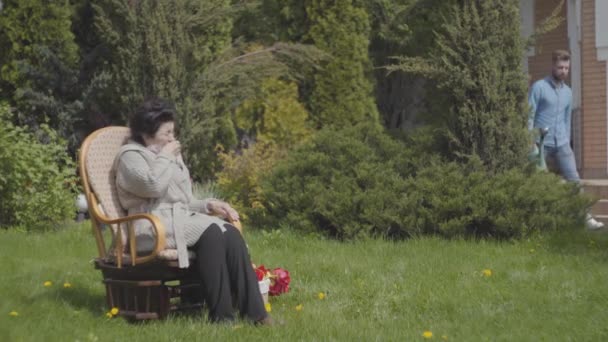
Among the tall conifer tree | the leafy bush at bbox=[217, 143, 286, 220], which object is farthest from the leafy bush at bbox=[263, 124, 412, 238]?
the leafy bush at bbox=[217, 143, 286, 220]

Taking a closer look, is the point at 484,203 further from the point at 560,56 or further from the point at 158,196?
the point at 158,196

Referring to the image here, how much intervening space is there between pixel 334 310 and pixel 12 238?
3.83 metres

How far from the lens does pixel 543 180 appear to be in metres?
8.18

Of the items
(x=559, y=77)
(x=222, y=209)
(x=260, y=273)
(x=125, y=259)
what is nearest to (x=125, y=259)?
(x=125, y=259)

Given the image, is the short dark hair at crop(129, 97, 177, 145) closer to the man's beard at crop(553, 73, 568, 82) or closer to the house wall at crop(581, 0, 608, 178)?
the man's beard at crop(553, 73, 568, 82)

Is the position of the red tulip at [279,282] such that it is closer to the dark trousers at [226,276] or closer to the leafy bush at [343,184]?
the dark trousers at [226,276]

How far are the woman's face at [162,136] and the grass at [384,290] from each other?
102cm

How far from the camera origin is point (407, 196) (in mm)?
8219

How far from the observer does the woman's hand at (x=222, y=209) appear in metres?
5.34

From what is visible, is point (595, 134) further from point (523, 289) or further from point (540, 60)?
point (523, 289)

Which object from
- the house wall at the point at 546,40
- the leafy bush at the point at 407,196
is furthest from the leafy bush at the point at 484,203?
the house wall at the point at 546,40

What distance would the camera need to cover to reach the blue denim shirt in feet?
30.4

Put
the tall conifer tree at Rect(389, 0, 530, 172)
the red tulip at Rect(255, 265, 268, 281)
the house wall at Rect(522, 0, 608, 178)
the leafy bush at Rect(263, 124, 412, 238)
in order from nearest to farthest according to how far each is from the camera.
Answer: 1. the red tulip at Rect(255, 265, 268, 281)
2. the leafy bush at Rect(263, 124, 412, 238)
3. the tall conifer tree at Rect(389, 0, 530, 172)
4. the house wall at Rect(522, 0, 608, 178)

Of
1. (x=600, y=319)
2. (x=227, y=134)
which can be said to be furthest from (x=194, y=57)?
(x=600, y=319)
